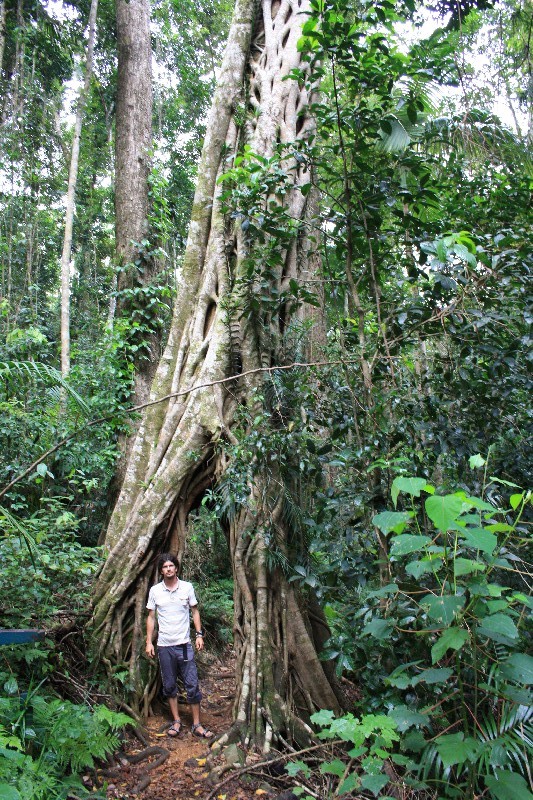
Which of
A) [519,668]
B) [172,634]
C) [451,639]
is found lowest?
[172,634]

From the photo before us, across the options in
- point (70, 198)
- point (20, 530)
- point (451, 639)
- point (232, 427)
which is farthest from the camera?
point (70, 198)

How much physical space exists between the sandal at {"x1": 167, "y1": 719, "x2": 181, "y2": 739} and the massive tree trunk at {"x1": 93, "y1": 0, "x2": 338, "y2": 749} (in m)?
0.27

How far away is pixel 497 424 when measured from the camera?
338 centimetres

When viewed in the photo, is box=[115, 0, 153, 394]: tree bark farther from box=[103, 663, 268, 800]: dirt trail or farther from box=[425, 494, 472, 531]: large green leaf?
box=[425, 494, 472, 531]: large green leaf

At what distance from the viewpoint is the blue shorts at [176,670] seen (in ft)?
13.5

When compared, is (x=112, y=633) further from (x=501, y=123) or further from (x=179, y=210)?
(x=179, y=210)

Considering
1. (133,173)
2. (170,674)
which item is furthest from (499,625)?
(133,173)

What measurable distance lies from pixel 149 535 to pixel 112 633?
73cm

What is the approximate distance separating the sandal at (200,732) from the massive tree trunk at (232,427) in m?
0.42

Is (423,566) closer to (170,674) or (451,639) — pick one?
(451,639)

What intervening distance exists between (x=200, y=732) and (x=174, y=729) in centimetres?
18

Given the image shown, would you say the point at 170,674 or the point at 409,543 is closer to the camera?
the point at 409,543

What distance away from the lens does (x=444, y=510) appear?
1656 millimetres

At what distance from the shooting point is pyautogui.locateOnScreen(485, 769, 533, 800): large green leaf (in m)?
1.71
